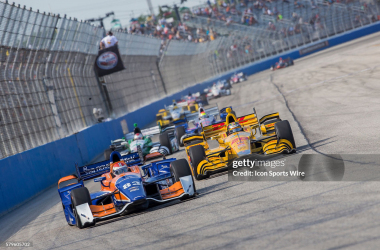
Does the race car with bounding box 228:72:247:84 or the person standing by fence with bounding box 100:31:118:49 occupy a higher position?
the person standing by fence with bounding box 100:31:118:49

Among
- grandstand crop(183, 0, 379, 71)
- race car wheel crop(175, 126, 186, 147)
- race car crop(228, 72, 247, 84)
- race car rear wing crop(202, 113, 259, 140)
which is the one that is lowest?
race car crop(228, 72, 247, 84)

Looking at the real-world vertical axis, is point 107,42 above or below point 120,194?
above

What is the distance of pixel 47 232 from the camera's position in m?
9.40

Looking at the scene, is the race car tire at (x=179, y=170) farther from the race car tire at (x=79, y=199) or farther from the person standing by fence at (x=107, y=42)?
the person standing by fence at (x=107, y=42)

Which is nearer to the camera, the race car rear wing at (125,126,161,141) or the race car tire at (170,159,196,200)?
the race car tire at (170,159,196,200)

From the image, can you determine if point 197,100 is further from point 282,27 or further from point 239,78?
point 282,27

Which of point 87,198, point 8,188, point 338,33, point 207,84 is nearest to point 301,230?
point 87,198

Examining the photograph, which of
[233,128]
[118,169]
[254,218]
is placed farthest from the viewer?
[233,128]

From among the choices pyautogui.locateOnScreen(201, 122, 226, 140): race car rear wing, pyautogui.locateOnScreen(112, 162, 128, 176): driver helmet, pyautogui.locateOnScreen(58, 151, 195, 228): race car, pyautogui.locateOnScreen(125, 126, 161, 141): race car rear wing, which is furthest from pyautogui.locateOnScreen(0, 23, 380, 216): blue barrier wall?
pyautogui.locateOnScreen(201, 122, 226, 140): race car rear wing

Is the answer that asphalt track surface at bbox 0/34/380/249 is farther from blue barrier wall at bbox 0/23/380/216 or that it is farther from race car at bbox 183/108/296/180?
blue barrier wall at bbox 0/23/380/216

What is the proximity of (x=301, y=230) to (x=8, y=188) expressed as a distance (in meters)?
10.1

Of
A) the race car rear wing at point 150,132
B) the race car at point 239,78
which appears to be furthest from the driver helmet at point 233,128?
the race car at point 239,78

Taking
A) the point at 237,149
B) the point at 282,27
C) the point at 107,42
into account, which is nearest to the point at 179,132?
the point at 237,149

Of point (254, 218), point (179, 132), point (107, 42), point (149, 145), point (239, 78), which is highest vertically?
point (107, 42)
